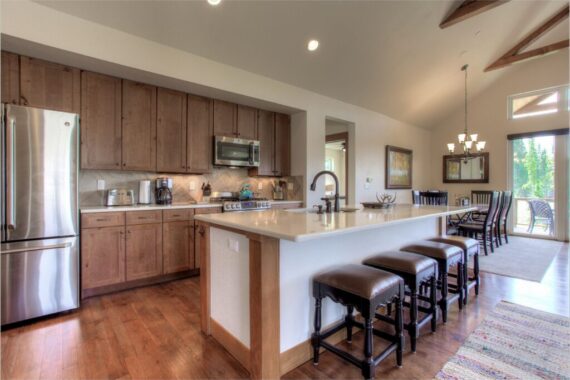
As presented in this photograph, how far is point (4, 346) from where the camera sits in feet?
6.46

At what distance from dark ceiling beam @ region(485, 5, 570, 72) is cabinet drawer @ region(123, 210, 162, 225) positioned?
22.3ft

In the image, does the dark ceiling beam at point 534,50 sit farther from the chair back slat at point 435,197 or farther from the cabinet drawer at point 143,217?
the cabinet drawer at point 143,217

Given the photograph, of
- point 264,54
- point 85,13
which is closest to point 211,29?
point 264,54

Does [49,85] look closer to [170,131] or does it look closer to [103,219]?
[170,131]

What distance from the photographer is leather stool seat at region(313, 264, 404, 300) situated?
61.1 inches

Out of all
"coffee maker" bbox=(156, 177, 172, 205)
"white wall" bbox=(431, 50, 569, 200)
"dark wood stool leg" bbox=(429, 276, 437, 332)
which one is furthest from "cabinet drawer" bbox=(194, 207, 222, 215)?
"white wall" bbox=(431, 50, 569, 200)

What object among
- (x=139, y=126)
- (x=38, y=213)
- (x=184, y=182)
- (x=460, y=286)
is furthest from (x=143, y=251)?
(x=460, y=286)

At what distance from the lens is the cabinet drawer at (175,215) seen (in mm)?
3244

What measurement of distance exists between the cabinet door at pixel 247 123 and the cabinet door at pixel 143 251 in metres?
1.82

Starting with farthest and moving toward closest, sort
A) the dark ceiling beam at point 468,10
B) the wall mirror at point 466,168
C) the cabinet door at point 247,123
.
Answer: the wall mirror at point 466,168
the cabinet door at point 247,123
the dark ceiling beam at point 468,10

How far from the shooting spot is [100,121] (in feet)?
10.0

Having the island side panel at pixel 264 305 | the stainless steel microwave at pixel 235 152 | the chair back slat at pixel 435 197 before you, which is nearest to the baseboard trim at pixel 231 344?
the island side panel at pixel 264 305

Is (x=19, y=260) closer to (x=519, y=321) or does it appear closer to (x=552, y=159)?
(x=519, y=321)

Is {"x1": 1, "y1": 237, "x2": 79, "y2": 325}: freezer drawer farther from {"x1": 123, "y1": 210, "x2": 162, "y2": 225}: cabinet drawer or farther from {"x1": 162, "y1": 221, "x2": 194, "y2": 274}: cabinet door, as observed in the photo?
{"x1": 162, "y1": 221, "x2": 194, "y2": 274}: cabinet door
